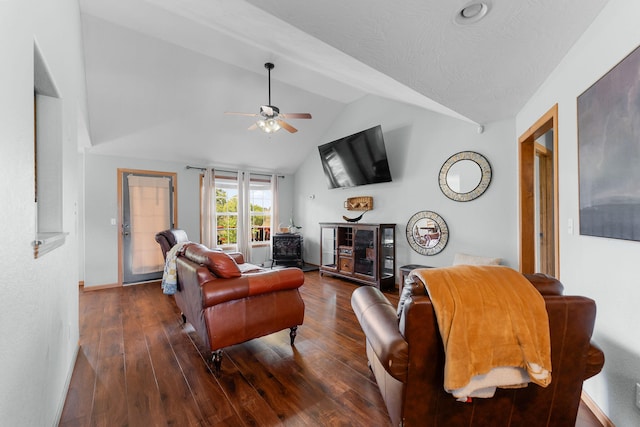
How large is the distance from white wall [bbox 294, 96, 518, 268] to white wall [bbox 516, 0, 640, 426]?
4.26ft

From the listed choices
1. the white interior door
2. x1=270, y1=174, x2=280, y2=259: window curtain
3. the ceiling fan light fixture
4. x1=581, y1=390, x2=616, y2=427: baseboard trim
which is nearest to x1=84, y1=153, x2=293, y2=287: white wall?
the white interior door

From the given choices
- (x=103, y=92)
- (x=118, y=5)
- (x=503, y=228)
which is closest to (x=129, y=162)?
(x=103, y=92)

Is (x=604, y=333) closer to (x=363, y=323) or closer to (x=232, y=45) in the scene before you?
(x=363, y=323)

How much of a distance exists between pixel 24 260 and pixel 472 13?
2398mm

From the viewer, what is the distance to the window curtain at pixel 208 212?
5.55m

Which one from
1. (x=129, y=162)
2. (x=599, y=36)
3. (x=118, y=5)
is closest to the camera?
(x=599, y=36)

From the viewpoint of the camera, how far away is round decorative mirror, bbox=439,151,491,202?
11.3 ft

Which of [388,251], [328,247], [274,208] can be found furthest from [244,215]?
[388,251]

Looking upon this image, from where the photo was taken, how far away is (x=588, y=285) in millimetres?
1731

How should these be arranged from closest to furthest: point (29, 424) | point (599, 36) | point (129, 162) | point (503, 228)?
1. point (29, 424)
2. point (599, 36)
3. point (503, 228)
4. point (129, 162)

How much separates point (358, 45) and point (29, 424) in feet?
8.26

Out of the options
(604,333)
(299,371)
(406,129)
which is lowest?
(299,371)

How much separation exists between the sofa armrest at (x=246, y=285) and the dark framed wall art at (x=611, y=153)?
208cm

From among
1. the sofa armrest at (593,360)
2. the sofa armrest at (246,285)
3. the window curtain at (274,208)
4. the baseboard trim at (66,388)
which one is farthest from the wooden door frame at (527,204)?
the window curtain at (274,208)
